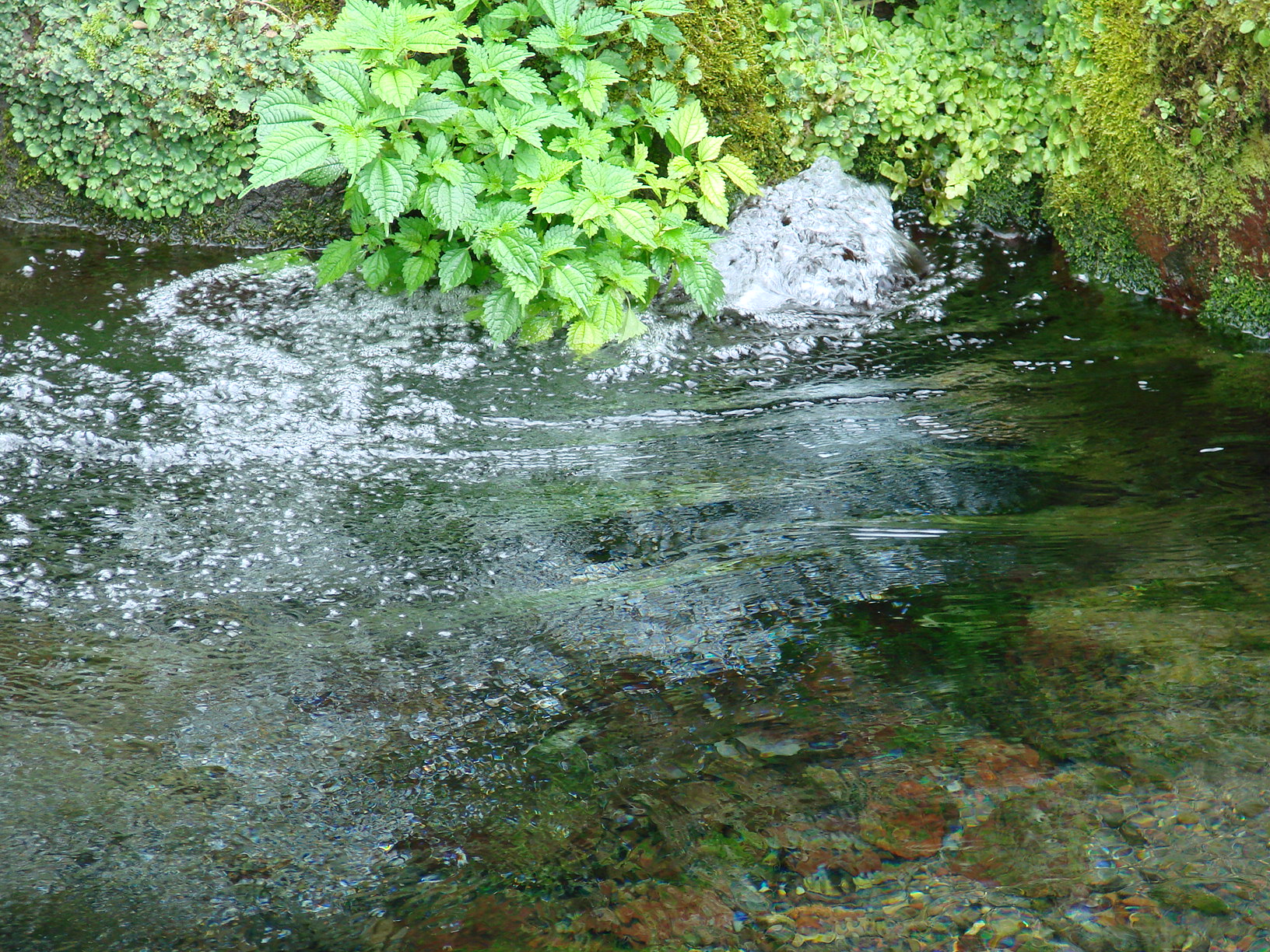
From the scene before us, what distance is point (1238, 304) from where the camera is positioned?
4266 mm

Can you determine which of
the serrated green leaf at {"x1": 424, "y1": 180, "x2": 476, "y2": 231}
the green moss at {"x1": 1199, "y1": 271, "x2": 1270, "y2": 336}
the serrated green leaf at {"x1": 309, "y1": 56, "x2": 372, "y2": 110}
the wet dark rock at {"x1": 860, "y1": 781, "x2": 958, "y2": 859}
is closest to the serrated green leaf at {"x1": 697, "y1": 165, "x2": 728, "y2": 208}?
the serrated green leaf at {"x1": 424, "y1": 180, "x2": 476, "y2": 231}

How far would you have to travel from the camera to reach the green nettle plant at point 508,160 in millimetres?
3699

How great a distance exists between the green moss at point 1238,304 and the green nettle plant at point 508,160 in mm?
2069

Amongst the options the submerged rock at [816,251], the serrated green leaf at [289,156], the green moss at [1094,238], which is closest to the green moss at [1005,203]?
the green moss at [1094,238]

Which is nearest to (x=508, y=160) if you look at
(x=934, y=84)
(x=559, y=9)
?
(x=559, y=9)

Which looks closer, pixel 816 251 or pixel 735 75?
pixel 816 251

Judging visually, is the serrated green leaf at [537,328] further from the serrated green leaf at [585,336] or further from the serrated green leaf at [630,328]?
the serrated green leaf at [630,328]

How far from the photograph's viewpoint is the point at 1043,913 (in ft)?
5.51

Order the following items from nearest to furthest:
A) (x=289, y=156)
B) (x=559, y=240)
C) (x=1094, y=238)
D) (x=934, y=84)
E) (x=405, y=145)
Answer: (x=289, y=156)
(x=405, y=145)
(x=559, y=240)
(x=1094, y=238)
(x=934, y=84)

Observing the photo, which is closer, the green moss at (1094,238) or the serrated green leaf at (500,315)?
the serrated green leaf at (500,315)

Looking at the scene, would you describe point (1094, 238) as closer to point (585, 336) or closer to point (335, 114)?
point (585, 336)

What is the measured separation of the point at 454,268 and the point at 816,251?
1.77 meters

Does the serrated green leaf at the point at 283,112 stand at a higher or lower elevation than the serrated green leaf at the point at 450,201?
higher

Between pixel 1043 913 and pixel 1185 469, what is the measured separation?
78.6 inches
